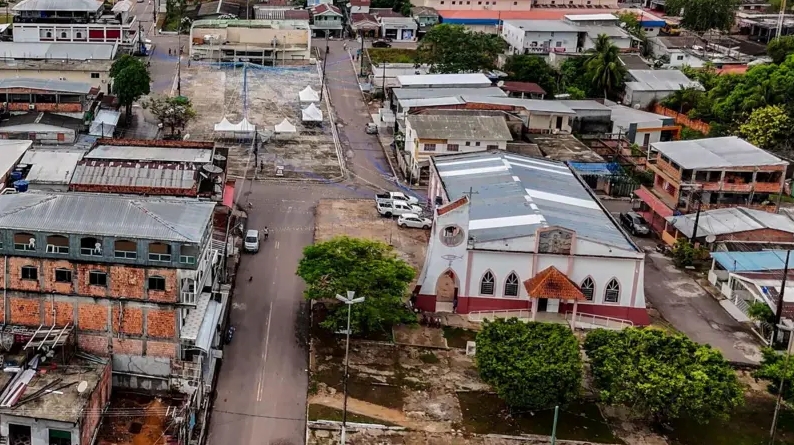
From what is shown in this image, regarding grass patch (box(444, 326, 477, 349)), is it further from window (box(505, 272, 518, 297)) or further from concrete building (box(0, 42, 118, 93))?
concrete building (box(0, 42, 118, 93))

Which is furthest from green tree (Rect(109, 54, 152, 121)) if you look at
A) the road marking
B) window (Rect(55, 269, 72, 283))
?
window (Rect(55, 269, 72, 283))

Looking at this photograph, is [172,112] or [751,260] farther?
[172,112]

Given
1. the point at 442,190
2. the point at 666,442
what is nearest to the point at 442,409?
the point at 666,442

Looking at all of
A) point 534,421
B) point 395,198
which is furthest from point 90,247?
point 395,198

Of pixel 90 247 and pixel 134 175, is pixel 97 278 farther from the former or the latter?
pixel 134 175

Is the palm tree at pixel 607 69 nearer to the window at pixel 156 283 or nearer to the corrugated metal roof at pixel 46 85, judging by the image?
the corrugated metal roof at pixel 46 85

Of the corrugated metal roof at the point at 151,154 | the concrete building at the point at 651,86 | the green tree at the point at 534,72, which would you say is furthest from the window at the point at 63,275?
the concrete building at the point at 651,86
